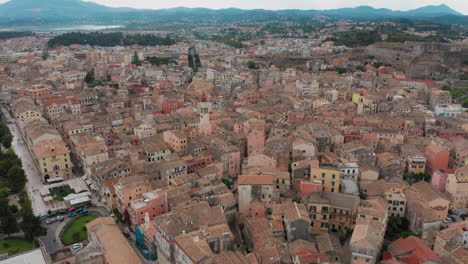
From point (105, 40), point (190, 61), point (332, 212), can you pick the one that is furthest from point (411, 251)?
point (105, 40)

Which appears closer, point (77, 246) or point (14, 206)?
point (77, 246)

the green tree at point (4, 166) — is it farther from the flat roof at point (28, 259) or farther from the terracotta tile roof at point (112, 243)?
the flat roof at point (28, 259)

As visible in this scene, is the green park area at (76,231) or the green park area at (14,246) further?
the green park area at (76,231)

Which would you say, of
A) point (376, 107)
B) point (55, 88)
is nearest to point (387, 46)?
point (376, 107)

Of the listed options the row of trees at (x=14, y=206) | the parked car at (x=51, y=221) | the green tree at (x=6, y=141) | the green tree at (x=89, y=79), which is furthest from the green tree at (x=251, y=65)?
the parked car at (x=51, y=221)

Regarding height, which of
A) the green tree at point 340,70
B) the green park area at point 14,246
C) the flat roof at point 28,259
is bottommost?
the green park area at point 14,246

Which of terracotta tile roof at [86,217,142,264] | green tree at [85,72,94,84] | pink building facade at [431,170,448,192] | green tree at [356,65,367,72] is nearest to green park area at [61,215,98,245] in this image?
terracotta tile roof at [86,217,142,264]

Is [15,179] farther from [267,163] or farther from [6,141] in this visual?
[267,163]
